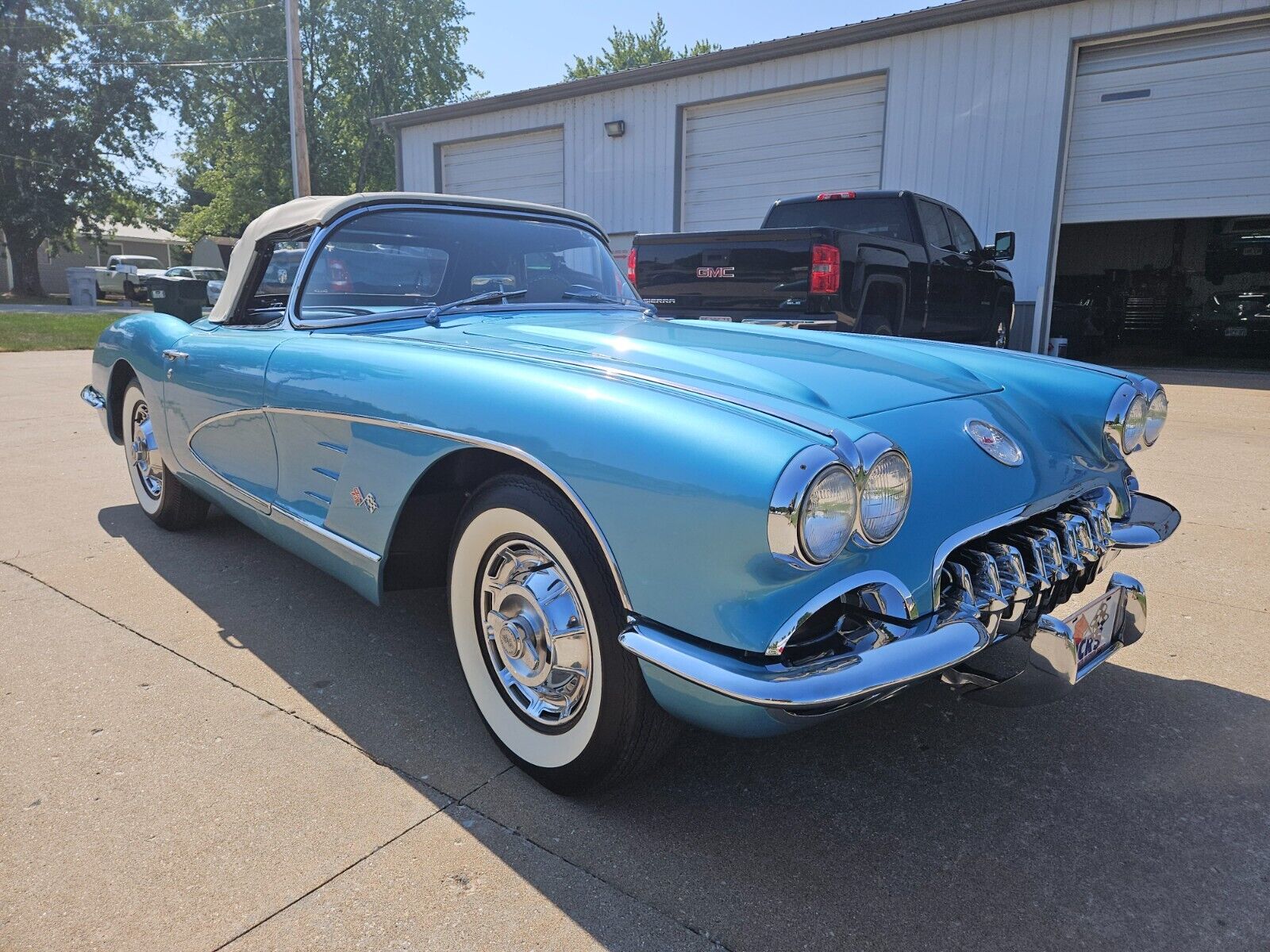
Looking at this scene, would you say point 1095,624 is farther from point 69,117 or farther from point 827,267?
point 69,117

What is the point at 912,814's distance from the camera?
80.8 inches

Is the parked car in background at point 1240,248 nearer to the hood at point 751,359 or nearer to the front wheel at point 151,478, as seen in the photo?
the hood at point 751,359

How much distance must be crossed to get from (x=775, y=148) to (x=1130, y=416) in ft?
38.1

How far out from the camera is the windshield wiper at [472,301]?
9.45 ft

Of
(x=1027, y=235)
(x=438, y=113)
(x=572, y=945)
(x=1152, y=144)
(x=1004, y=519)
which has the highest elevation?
(x=438, y=113)

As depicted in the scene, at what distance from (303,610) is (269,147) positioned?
34.3m

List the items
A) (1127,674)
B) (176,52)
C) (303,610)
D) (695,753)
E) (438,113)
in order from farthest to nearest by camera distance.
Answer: (176,52)
(438,113)
(303,610)
(1127,674)
(695,753)

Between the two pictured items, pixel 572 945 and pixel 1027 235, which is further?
pixel 1027 235

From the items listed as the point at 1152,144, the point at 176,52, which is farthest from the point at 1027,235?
the point at 176,52

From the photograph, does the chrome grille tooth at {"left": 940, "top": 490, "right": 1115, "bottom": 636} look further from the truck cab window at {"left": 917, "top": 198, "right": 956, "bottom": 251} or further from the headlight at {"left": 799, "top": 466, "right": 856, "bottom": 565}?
the truck cab window at {"left": 917, "top": 198, "right": 956, "bottom": 251}

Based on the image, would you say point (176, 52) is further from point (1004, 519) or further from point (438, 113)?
point (1004, 519)

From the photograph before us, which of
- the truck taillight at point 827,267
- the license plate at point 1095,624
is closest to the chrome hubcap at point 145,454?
the license plate at point 1095,624

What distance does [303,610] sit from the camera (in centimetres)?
330

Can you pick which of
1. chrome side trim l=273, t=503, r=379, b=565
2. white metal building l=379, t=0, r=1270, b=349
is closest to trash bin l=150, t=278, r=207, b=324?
chrome side trim l=273, t=503, r=379, b=565
